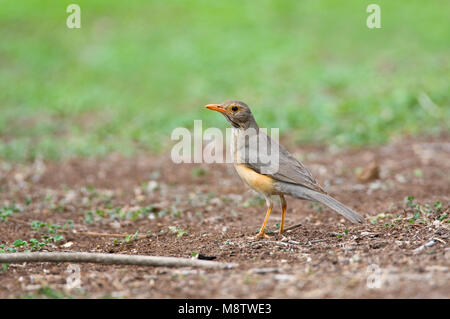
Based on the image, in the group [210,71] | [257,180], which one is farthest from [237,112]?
[210,71]

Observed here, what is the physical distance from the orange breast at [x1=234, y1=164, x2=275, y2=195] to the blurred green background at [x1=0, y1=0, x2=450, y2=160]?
5373 millimetres

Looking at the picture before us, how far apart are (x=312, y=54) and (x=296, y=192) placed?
40.1 ft

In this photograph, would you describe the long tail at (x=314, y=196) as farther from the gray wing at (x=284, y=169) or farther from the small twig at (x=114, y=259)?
the small twig at (x=114, y=259)

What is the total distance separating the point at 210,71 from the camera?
17297 millimetres

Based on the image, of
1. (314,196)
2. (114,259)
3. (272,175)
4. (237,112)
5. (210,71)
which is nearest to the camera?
(114,259)

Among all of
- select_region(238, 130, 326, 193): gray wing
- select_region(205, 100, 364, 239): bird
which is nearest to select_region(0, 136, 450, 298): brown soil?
select_region(205, 100, 364, 239): bird

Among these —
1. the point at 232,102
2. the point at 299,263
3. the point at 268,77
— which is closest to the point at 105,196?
the point at 232,102

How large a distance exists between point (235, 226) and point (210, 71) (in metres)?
10.7

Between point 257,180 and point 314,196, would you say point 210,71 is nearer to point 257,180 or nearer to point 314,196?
point 257,180

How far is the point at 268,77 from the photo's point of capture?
16.7 meters

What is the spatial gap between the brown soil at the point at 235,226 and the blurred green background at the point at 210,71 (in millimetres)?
1280

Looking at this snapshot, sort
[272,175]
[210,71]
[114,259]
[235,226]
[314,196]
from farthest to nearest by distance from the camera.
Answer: [210,71]
[235,226]
[272,175]
[314,196]
[114,259]

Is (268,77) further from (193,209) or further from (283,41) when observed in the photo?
(193,209)

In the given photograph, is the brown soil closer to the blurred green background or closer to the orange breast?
the orange breast
